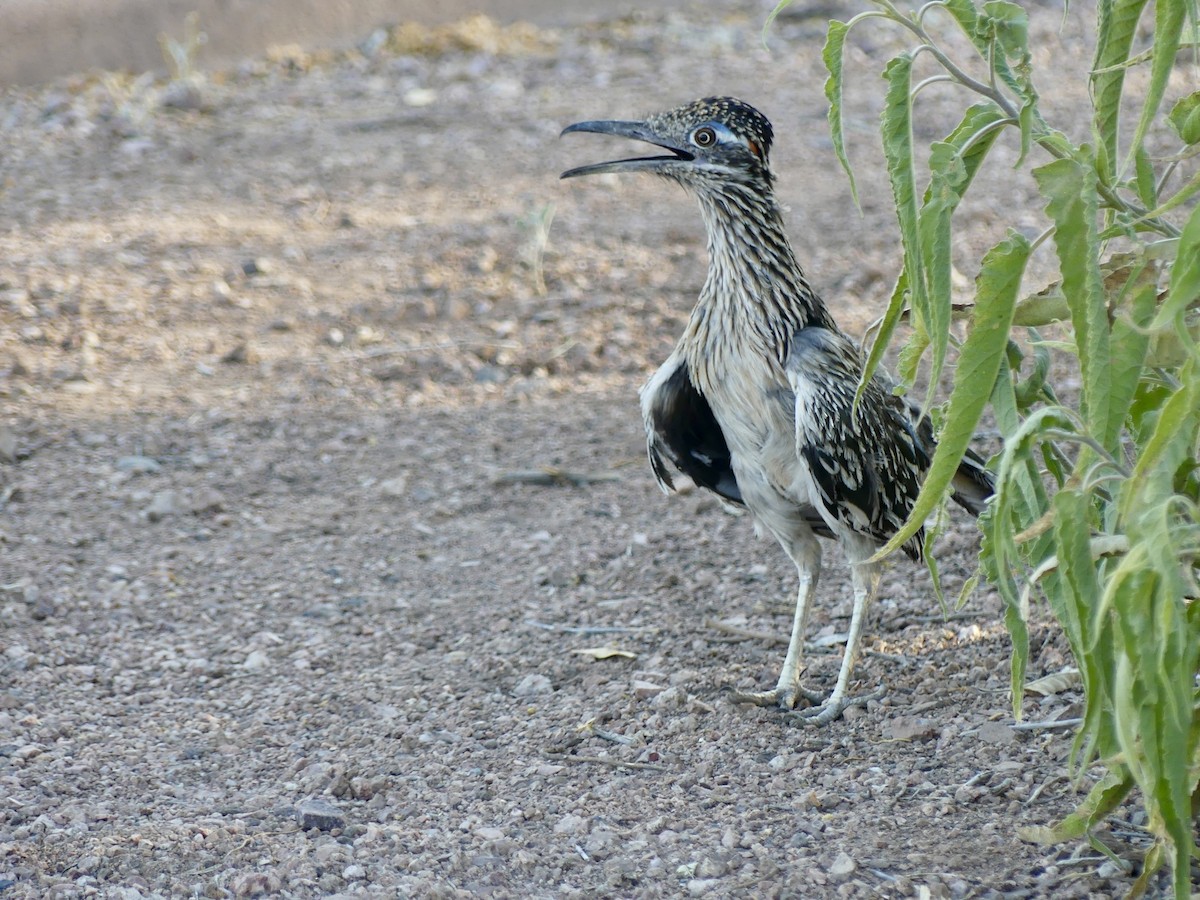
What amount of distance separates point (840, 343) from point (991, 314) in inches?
77.5

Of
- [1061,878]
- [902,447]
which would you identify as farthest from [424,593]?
[1061,878]

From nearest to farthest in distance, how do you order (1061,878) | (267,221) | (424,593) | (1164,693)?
(1164,693) → (1061,878) → (424,593) → (267,221)

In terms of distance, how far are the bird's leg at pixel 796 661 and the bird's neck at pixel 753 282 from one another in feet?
2.26

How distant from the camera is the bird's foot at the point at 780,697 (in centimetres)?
439

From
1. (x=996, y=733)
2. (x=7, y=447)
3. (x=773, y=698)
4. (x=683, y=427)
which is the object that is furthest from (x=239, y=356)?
(x=996, y=733)

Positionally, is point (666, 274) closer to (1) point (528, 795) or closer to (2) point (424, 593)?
(2) point (424, 593)

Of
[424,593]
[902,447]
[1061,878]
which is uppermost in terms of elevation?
[902,447]

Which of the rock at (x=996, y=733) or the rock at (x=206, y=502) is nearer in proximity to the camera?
the rock at (x=996, y=733)

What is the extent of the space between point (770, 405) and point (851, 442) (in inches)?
13.0

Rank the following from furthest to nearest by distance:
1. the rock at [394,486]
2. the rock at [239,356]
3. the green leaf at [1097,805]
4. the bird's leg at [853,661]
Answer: the rock at [239,356], the rock at [394,486], the bird's leg at [853,661], the green leaf at [1097,805]

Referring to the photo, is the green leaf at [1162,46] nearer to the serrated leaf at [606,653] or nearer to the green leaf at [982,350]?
the green leaf at [982,350]

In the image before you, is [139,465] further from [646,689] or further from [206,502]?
[646,689]

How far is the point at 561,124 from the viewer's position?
959 centimetres

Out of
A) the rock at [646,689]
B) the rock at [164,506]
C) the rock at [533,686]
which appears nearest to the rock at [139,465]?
the rock at [164,506]
